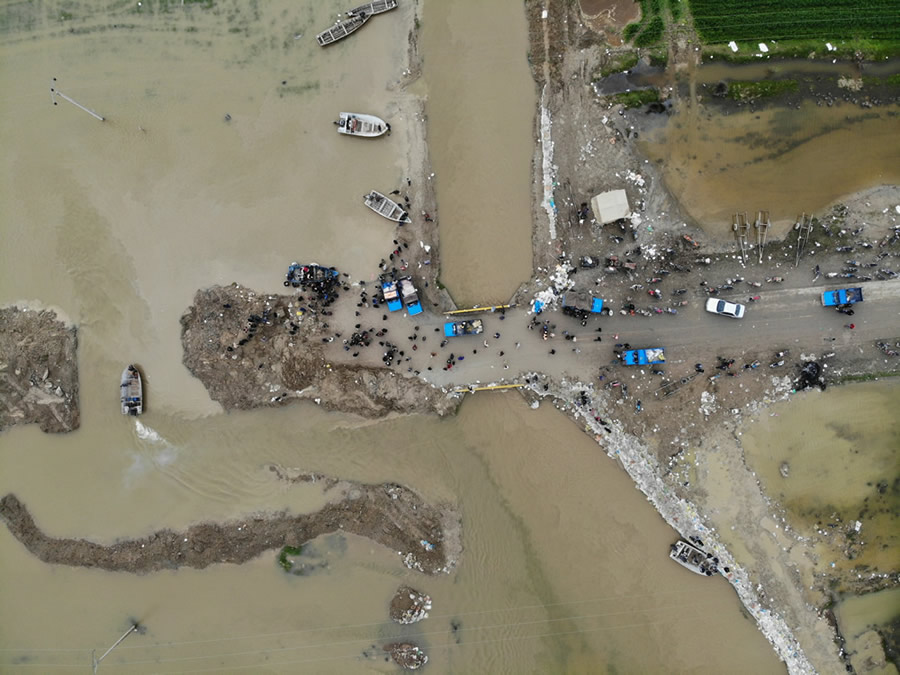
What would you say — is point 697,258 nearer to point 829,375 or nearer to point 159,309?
point 829,375

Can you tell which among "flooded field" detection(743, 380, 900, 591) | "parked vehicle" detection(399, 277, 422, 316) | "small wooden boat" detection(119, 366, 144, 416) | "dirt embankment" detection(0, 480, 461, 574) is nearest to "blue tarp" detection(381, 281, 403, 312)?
"parked vehicle" detection(399, 277, 422, 316)

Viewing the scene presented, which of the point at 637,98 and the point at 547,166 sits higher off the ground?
the point at 637,98

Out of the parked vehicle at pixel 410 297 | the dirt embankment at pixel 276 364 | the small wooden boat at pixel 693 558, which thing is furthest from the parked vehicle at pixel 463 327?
the small wooden boat at pixel 693 558

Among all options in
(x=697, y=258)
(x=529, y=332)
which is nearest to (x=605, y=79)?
(x=697, y=258)

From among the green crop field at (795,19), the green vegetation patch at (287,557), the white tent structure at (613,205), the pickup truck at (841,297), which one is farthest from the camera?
the green vegetation patch at (287,557)

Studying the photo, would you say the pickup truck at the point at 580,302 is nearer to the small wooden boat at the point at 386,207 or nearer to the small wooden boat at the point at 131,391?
the small wooden boat at the point at 386,207

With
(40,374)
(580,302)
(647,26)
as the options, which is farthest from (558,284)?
(40,374)

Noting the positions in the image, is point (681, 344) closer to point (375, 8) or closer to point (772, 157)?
point (772, 157)
